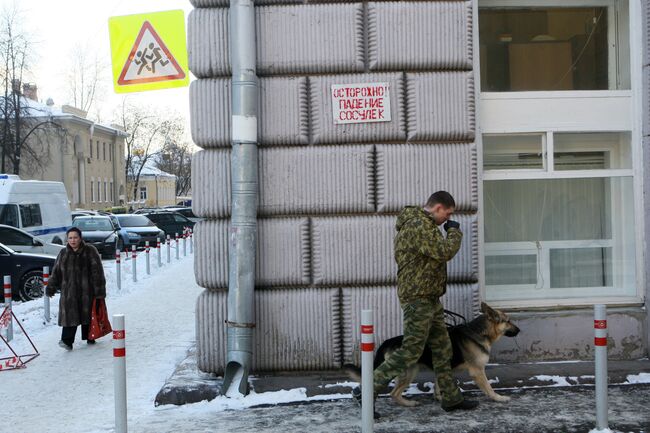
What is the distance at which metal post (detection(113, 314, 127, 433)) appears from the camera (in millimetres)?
5219

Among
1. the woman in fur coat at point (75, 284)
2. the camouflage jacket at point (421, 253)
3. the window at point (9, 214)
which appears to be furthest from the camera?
the window at point (9, 214)

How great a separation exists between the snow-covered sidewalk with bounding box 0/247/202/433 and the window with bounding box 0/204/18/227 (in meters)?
6.64

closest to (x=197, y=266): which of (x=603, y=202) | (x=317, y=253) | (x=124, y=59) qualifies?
(x=317, y=253)

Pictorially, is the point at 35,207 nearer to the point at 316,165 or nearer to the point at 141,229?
the point at 141,229

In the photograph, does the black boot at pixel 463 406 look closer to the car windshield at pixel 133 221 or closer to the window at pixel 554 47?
the window at pixel 554 47

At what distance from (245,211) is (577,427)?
11.3ft

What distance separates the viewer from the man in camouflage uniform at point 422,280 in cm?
604

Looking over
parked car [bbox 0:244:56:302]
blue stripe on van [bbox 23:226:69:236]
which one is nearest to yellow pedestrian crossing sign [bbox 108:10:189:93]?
parked car [bbox 0:244:56:302]

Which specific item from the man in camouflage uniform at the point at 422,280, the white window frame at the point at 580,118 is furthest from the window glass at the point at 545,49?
the man in camouflage uniform at the point at 422,280

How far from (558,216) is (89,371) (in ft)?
18.0

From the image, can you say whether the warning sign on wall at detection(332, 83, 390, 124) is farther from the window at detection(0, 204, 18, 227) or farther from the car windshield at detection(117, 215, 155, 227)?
the car windshield at detection(117, 215, 155, 227)

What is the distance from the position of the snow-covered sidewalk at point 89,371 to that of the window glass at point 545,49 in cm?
479

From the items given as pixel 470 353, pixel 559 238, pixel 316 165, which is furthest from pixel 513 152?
pixel 470 353

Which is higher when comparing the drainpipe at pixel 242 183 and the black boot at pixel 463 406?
the drainpipe at pixel 242 183
